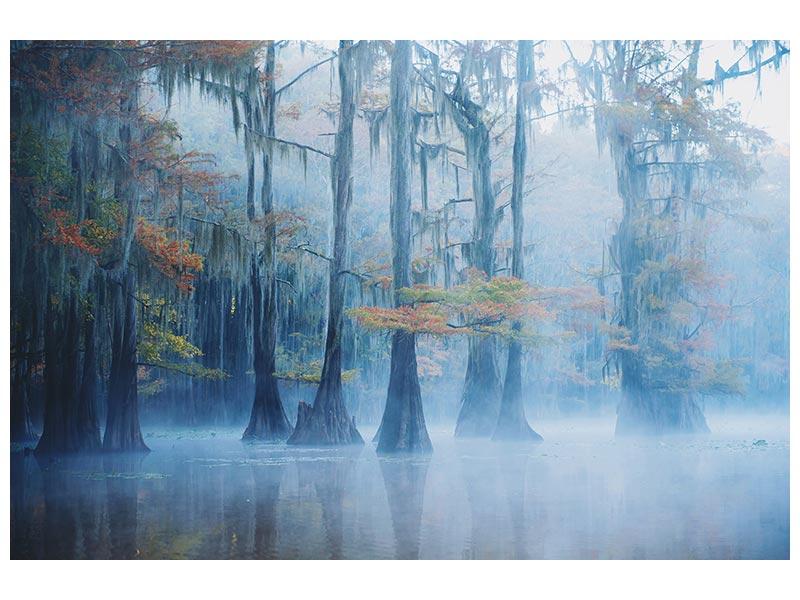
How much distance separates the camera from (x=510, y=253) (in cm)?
771

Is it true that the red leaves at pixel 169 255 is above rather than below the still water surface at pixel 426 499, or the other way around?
above

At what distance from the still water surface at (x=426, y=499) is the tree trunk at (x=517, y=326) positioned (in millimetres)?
146

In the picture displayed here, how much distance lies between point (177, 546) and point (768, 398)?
166 inches

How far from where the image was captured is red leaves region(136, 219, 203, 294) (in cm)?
748

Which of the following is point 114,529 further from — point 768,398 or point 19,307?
point 768,398

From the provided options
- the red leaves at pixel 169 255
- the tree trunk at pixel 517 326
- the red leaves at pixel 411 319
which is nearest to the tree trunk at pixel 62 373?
the red leaves at pixel 169 255

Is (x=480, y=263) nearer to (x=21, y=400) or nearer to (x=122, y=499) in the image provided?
(x=122, y=499)

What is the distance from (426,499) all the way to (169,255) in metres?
2.81

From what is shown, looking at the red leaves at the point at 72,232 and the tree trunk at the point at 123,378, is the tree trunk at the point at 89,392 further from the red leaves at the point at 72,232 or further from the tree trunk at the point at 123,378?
the red leaves at the point at 72,232

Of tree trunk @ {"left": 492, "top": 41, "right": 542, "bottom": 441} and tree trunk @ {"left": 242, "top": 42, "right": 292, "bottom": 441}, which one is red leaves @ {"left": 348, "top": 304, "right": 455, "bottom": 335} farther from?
tree trunk @ {"left": 242, "top": 42, "right": 292, "bottom": 441}

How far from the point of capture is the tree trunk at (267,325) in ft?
25.0

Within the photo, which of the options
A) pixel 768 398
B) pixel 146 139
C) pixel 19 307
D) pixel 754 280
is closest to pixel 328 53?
pixel 146 139

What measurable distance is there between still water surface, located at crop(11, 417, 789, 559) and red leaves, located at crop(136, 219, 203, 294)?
1219 millimetres

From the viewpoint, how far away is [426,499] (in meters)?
6.53
